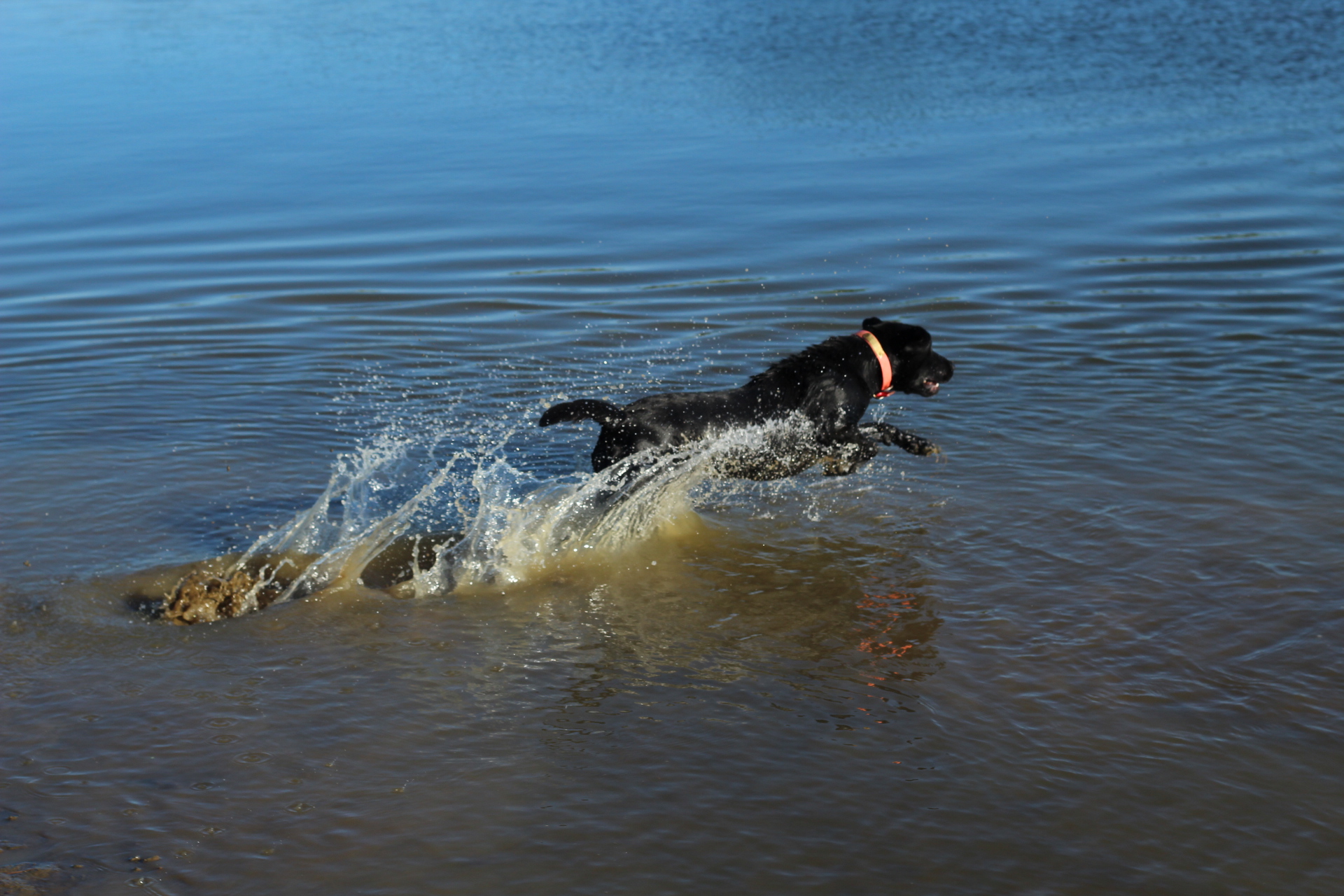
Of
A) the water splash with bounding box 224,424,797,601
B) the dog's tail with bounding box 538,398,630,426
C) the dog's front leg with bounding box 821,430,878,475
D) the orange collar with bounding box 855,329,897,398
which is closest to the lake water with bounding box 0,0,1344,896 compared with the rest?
the water splash with bounding box 224,424,797,601

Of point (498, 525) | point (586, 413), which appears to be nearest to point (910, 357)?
point (586, 413)

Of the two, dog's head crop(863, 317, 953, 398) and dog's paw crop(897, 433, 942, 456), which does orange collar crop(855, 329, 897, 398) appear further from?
dog's paw crop(897, 433, 942, 456)

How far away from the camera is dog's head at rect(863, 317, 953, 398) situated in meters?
7.18

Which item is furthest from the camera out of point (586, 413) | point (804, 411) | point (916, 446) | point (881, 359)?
point (916, 446)

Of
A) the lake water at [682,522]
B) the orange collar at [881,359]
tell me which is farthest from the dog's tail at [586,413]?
the orange collar at [881,359]

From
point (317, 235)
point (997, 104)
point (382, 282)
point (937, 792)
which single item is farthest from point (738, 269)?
point (997, 104)

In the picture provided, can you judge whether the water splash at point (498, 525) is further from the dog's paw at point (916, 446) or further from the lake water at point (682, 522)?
the dog's paw at point (916, 446)

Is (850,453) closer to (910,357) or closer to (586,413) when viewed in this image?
(910,357)

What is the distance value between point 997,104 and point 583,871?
17.1m

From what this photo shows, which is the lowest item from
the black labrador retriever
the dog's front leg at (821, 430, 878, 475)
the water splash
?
the water splash

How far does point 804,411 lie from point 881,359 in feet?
1.76

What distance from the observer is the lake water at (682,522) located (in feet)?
13.9

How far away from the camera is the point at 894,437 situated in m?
7.24

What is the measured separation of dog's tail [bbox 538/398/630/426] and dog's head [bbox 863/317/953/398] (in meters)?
1.64
